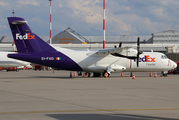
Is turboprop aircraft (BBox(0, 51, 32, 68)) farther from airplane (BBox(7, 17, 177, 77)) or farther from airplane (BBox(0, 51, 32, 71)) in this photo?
airplane (BBox(7, 17, 177, 77))

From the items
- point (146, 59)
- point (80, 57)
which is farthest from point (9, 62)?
point (146, 59)

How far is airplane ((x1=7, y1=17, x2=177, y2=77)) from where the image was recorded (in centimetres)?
3509

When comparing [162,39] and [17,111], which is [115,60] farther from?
[162,39]

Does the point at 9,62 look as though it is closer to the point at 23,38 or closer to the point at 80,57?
the point at 23,38

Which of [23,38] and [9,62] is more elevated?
[23,38]

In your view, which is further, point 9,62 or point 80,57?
point 9,62

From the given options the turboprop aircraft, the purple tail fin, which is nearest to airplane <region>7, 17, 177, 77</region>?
the purple tail fin

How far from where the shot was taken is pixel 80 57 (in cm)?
3678

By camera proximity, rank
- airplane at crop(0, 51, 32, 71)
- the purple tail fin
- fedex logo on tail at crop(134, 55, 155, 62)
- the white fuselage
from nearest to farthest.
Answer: the purple tail fin, the white fuselage, fedex logo on tail at crop(134, 55, 155, 62), airplane at crop(0, 51, 32, 71)

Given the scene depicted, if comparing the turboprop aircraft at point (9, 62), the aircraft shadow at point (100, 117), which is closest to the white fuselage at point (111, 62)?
the aircraft shadow at point (100, 117)

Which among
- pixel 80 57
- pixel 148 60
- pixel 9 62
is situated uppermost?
pixel 80 57

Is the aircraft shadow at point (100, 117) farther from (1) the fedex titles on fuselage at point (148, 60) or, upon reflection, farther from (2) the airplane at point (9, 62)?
(2) the airplane at point (9, 62)

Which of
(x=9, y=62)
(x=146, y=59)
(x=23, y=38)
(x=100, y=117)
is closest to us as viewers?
(x=100, y=117)

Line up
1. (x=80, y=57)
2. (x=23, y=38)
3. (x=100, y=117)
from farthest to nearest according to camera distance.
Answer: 1. (x=80, y=57)
2. (x=23, y=38)
3. (x=100, y=117)
